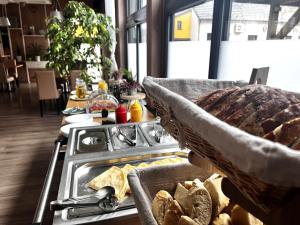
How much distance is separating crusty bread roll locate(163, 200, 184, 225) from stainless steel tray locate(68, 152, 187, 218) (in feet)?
0.94

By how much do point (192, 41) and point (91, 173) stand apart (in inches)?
47.3

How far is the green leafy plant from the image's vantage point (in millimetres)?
2770

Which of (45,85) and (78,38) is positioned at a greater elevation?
(78,38)

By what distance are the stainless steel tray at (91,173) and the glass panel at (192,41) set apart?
2.54ft

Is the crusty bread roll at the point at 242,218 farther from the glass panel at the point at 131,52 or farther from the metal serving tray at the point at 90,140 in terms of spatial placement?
the glass panel at the point at 131,52

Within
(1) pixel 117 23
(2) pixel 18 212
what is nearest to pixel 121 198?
(2) pixel 18 212

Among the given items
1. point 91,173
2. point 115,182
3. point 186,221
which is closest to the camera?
point 186,221

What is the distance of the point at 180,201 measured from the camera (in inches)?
21.5

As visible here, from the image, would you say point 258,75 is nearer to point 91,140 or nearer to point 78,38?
point 91,140

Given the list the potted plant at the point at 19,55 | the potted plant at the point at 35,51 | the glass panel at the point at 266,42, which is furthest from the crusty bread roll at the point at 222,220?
the potted plant at the point at 19,55

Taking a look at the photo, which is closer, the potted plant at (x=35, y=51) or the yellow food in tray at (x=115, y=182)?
the yellow food in tray at (x=115, y=182)

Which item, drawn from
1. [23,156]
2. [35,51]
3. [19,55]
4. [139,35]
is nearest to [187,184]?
[23,156]

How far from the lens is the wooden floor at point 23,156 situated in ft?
5.98

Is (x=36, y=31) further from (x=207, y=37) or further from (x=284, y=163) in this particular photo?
(x=284, y=163)
